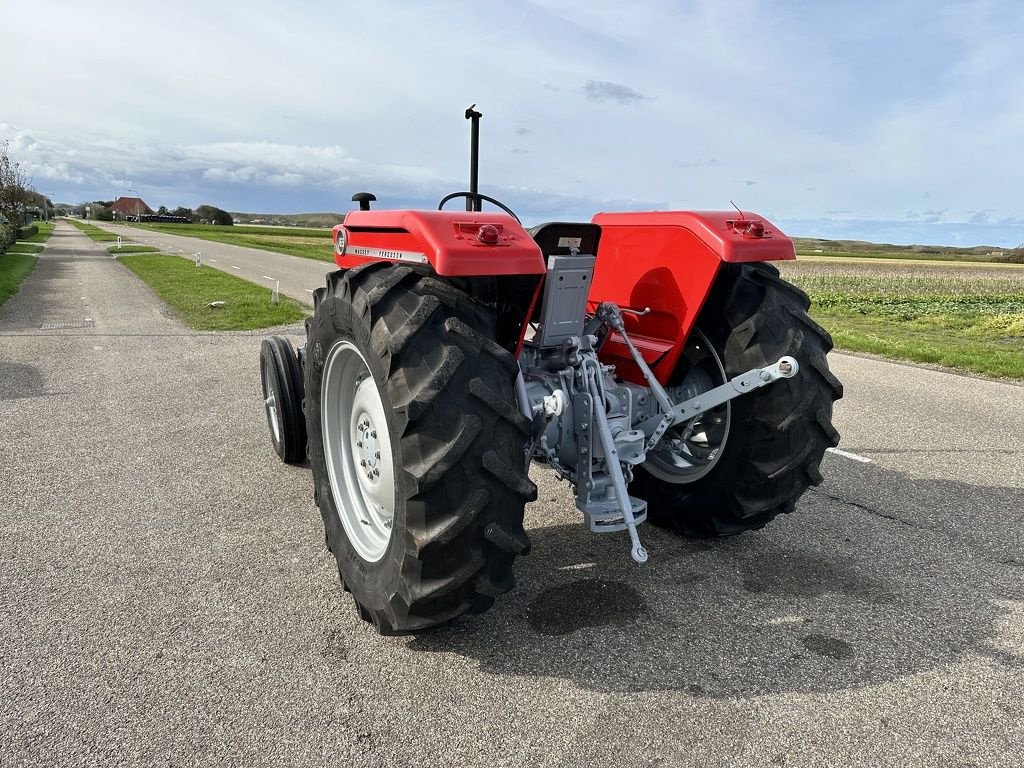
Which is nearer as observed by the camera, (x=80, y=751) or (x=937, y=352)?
(x=80, y=751)

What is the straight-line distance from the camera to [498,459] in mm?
2328

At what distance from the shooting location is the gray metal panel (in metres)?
2.94

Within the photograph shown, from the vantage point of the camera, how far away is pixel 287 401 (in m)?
4.56

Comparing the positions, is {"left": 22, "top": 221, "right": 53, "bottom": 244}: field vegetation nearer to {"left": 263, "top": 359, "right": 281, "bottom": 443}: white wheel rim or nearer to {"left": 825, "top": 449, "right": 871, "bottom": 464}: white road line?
{"left": 263, "top": 359, "right": 281, "bottom": 443}: white wheel rim

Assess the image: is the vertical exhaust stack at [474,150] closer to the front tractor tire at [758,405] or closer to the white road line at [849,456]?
the front tractor tire at [758,405]

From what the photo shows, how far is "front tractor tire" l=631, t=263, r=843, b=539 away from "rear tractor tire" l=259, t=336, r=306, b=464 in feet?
8.27

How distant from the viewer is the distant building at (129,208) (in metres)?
128

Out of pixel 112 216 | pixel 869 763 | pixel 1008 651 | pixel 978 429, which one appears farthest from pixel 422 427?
pixel 112 216

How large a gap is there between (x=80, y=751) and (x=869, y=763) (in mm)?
2471

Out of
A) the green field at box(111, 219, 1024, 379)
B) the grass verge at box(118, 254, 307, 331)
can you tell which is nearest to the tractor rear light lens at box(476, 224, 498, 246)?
the green field at box(111, 219, 1024, 379)

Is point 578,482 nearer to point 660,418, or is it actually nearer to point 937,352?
point 660,418

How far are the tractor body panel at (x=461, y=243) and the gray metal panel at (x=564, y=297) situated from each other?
0.32 metres

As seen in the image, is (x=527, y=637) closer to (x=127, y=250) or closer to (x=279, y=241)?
(x=127, y=250)

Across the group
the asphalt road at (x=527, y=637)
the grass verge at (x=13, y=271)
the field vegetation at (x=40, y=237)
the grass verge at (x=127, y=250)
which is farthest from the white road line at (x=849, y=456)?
the field vegetation at (x=40, y=237)
